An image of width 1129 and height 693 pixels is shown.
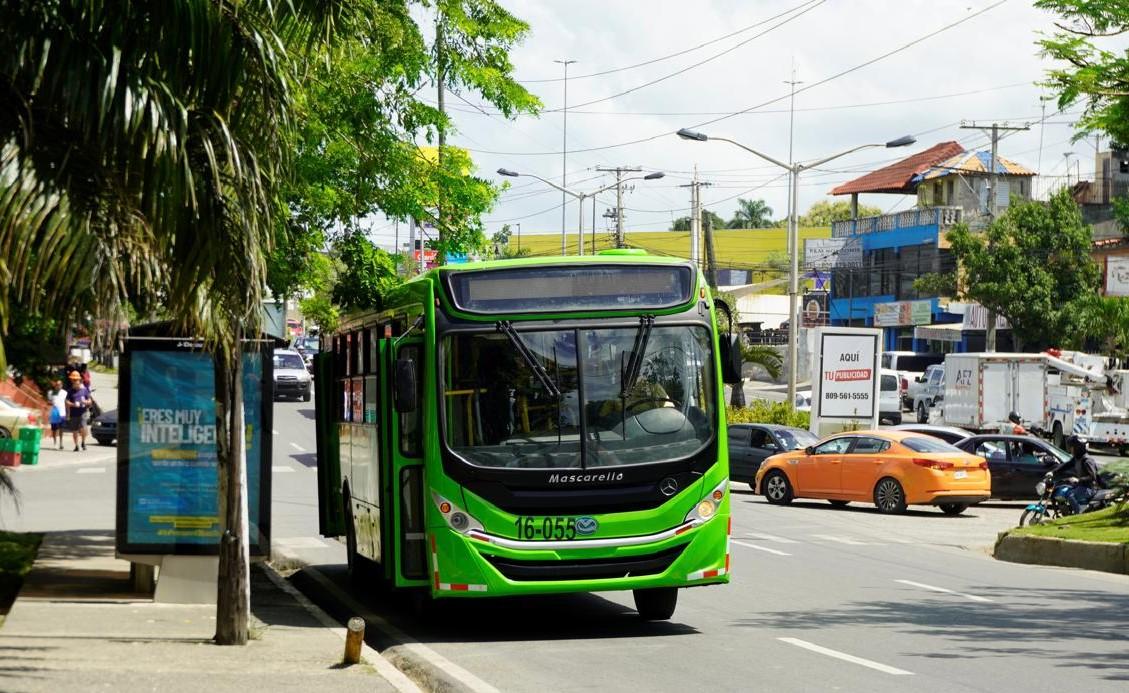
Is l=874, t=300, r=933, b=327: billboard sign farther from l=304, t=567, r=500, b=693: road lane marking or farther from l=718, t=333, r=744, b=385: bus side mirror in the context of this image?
l=718, t=333, r=744, b=385: bus side mirror

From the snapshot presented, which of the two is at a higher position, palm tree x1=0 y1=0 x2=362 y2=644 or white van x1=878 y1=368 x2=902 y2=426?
palm tree x1=0 y1=0 x2=362 y2=644

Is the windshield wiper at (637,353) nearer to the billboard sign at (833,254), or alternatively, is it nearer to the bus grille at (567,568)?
the bus grille at (567,568)

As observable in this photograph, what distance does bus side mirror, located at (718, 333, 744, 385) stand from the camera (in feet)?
43.1

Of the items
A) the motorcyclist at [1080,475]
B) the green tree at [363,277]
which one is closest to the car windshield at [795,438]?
the motorcyclist at [1080,475]

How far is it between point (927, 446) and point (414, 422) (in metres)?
16.5

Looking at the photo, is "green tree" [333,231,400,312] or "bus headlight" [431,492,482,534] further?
"green tree" [333,231,400,312]

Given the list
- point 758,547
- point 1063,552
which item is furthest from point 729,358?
point 1063,552

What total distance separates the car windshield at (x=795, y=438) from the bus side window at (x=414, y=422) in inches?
818

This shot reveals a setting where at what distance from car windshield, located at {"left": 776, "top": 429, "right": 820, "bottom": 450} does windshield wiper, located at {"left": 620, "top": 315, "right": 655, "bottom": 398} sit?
20.6m

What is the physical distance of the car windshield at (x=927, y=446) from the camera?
27.3m

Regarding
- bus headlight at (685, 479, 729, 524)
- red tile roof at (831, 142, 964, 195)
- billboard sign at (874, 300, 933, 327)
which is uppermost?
red tile roof at (831, 142, 964, 195)

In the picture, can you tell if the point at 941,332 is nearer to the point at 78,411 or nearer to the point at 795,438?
the point at 795,438

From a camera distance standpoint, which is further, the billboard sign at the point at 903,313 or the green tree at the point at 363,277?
the billboard sign at the point at 903,313

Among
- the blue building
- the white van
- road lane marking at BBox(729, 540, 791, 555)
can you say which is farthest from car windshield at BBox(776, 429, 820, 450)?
the blue building
